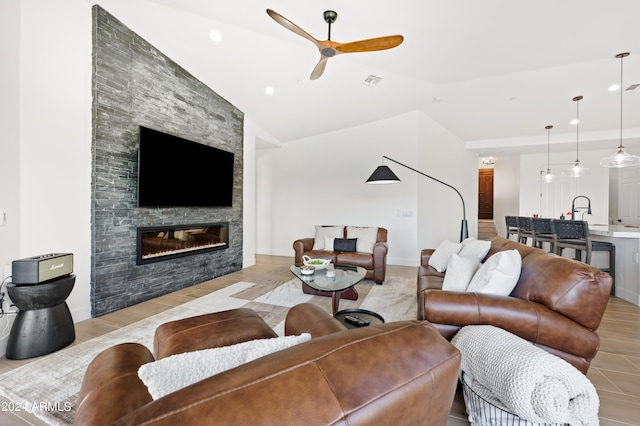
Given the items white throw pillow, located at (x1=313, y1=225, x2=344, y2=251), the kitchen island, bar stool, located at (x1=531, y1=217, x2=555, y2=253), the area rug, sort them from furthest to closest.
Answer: white throw pillow, located at (x1=313, y1=225, x2=344, y2=251)
bar stool, located at (x1=531, y1=217, x2=555, y2=253)
the kitchen island
the area rug

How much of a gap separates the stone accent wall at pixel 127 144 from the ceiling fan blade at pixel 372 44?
2473 millimetres

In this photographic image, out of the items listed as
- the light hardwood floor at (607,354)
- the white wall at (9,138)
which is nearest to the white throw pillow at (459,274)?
the light hardwood floor at (607,354)

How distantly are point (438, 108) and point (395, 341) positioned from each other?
5.71m

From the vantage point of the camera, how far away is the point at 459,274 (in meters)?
2.20

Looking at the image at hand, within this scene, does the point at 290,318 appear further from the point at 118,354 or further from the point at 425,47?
the point at 425,47

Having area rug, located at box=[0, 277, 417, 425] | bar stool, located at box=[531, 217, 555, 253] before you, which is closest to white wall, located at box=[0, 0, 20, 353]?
area rug, located at box=[0, 277, 417, 425]

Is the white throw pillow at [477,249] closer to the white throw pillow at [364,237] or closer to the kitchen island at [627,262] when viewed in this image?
the white throw pillow at [364,237]

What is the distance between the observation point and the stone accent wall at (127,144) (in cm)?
301

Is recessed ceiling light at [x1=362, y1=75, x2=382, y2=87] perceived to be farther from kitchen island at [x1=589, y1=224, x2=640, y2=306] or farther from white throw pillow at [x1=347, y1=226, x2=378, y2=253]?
kitchen island at [x1=589, y1=224, x2=640, y2=306]

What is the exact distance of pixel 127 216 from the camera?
3314 millimetres

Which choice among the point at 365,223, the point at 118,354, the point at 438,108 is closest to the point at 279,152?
the point at 365,223

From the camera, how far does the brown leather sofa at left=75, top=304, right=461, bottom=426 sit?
49cm

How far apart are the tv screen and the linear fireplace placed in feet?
1.13

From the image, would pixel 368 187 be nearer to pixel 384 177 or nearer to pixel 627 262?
pixel 384 177
